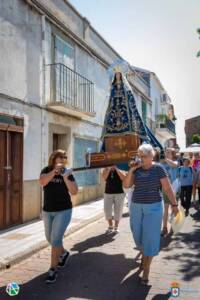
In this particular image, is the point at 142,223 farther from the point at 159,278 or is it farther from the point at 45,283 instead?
the point at 45,283

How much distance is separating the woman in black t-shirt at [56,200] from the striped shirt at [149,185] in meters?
0.88

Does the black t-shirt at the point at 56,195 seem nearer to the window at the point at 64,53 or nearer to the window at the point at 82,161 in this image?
the window at the point at 64,53

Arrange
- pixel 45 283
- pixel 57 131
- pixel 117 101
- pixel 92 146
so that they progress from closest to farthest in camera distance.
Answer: pixel 45 283 < pixel 117 101 < pixel 57 131 < pixel 92 146

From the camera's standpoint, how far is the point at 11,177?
954 centimetres

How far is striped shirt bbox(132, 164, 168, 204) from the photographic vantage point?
528cm

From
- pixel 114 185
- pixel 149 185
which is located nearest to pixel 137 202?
pixel 149 185

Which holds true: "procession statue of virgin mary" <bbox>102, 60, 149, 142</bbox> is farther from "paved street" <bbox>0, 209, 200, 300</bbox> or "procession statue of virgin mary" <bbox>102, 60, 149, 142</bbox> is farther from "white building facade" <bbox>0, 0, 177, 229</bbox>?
"white building facade" <bbox>0, 0, 177, 229</bbox>

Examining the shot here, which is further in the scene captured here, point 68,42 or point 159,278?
point 68,42

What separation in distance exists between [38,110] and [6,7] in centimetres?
266

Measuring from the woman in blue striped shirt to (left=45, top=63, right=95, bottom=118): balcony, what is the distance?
6.18m

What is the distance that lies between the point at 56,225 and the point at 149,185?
1.34 m

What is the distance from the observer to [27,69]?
400 inches

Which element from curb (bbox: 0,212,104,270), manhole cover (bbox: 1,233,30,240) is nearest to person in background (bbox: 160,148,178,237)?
curb (bbox: 0,212,104,270)

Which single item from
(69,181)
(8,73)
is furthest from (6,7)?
(69,181)
